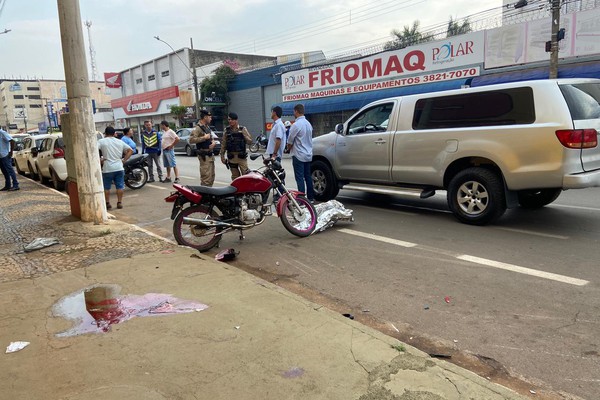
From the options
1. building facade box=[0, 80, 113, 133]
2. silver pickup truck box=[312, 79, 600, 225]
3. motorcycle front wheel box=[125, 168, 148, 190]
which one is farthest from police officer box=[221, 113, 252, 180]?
building facade box=[0, 80, 113, 133]

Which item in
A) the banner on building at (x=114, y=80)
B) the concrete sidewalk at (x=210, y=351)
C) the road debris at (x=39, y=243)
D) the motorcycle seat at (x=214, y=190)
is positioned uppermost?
the banner on building at (x=114, y=80)

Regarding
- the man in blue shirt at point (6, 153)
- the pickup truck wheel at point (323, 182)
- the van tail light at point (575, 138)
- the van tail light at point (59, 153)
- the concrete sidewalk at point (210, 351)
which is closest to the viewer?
the concrete sidewalk at point (210, 351)


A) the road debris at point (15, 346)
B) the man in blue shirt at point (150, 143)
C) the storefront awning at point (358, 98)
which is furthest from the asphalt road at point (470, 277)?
the storefront awning at point (358, 98)

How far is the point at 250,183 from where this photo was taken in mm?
6195

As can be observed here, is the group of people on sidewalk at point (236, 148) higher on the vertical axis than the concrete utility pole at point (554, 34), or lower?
lower

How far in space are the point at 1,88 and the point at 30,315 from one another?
459ft

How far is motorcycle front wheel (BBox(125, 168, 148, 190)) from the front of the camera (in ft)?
41.0

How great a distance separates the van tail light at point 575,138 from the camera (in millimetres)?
5809

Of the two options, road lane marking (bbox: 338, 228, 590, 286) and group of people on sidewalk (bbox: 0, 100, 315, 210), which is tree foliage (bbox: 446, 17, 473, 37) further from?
road lane marking (bbox: 338, 228, 590, 286)

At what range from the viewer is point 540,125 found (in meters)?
6.01

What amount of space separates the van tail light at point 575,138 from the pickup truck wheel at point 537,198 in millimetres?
1516

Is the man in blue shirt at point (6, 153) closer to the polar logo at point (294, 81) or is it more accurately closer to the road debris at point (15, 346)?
the road debris at point (15, 346)

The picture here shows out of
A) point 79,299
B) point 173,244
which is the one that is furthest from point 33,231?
point 79,299

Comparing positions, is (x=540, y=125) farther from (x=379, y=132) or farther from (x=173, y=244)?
(x=173, y=244)
